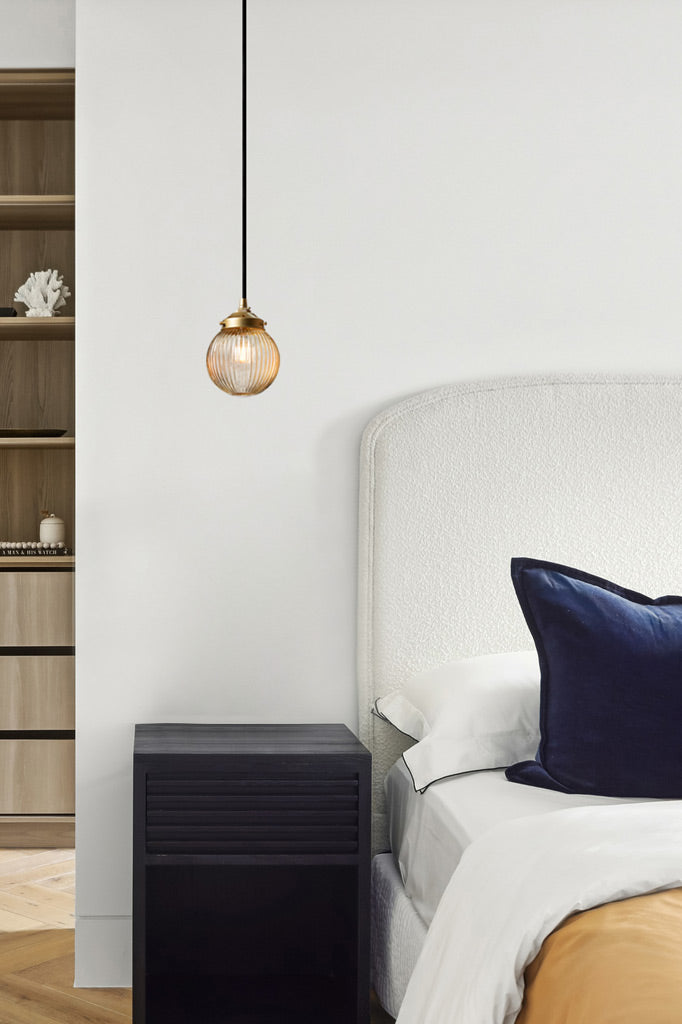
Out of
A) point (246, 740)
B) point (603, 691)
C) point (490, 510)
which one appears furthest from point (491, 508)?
point (246, 740)

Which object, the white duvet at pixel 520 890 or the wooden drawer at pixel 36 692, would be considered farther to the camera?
the wooden drawer at pixel 36 692

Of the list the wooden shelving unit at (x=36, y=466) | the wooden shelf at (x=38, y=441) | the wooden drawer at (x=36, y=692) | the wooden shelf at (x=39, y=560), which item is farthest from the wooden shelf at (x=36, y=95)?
the wooden drawer at (x=36, y=692)

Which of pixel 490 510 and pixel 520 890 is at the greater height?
pixel 490 510

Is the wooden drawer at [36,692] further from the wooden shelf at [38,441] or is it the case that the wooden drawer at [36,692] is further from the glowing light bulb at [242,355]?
the glowing light bulb at [242,355]

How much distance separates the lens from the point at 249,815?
1974 millimetres

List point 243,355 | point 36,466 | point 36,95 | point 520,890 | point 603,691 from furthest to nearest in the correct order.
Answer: point 36,466
point 36,95
point 243,355
point 603,691
point 520,890

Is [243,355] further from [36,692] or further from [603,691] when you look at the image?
[36,692]

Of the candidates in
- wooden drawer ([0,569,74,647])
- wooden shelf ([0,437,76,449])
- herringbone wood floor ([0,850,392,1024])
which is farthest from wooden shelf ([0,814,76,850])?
wooden shelf ([0,437,76,449])

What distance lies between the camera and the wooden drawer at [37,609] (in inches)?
135

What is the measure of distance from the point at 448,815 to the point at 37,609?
6.86ft

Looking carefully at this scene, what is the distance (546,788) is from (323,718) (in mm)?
720

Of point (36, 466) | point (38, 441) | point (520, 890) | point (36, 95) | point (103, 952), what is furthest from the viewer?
point (36, 466)

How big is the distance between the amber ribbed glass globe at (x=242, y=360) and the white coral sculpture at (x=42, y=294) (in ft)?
5.46

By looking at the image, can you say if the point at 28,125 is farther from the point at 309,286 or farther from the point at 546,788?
the point at 546,788
